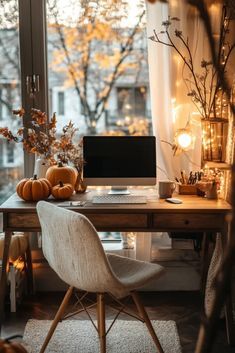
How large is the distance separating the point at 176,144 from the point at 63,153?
2.32 feet

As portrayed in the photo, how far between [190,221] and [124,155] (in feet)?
2.06

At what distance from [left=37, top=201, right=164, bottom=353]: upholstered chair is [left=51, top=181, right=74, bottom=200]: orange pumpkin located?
45 centimetres

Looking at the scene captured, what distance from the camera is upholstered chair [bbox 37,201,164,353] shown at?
2.22m

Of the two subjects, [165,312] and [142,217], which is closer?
[142,217]

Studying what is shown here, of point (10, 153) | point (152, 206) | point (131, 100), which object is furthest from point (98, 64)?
point (152, 206)

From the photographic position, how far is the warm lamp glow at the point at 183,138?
3158mm

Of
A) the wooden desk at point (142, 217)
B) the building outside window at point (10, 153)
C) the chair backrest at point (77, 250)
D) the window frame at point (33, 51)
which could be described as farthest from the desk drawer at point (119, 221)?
the building outside window at point (10, 153)

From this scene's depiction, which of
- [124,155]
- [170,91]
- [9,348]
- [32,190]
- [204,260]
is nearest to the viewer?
[9,348]

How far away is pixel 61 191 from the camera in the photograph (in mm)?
2930

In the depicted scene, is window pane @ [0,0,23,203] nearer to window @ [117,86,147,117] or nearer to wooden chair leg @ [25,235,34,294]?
wooden chair leg @ [25,235,34,294]

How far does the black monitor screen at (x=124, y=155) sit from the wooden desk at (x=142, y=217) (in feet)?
1.19

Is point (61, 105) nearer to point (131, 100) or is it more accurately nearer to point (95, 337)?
point (131, 100)

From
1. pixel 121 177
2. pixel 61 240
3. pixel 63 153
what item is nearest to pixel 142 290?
pixel 121 177

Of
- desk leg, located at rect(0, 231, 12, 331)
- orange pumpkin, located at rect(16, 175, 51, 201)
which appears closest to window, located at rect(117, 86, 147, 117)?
orange pumpkin, located at rect(16, 175, 51, 201)
